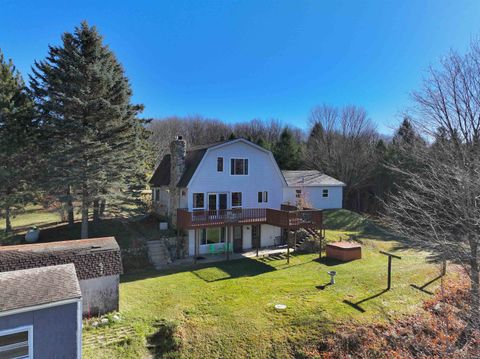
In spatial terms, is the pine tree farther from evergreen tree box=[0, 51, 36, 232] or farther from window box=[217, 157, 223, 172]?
window box=[217, 157, 223, 172]

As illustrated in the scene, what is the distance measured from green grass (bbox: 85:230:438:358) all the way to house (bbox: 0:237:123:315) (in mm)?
930

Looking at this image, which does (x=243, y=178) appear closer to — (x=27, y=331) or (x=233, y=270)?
(x=233, y=270)

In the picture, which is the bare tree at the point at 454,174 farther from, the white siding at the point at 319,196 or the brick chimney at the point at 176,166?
the white siding at the point at 319,196

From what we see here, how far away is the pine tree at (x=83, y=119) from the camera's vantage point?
1667cm

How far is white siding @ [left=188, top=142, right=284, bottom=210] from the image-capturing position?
735 inches

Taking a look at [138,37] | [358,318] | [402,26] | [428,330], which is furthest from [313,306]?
[138,37]

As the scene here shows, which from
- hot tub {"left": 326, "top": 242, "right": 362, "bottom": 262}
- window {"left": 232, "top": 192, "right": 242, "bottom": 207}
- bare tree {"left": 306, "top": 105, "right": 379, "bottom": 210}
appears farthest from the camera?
bare tree {"left": 306, "top": 105, "right": 379, "bottom": 210}

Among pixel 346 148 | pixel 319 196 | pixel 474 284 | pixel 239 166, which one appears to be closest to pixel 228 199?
pixel 239 166

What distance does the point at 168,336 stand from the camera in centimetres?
944

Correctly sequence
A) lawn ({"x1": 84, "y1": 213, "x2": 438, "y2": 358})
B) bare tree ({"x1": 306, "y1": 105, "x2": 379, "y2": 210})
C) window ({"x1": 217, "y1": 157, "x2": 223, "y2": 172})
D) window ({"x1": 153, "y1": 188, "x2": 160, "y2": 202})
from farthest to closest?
bare tree ({"x1": 306, "y1": 105, "x2": 379, "y2": 210}) → window ({"x1": 153, "y1": 188, "x2": 160, "y2": 202}) → window ({"x1": 217, "y1": 157, "x2": 223, "y2": 172}) → lawn ({"x1": 84, "y1": 213, "x2": 438, "y2": 358})

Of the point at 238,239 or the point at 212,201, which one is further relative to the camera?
the point at 238,239

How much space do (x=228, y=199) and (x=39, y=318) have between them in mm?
13293

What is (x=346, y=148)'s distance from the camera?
3716 cm

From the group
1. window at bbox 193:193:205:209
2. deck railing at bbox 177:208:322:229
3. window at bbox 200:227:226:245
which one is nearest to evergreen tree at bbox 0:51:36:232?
deck railing at bbox 177:208:322:229
